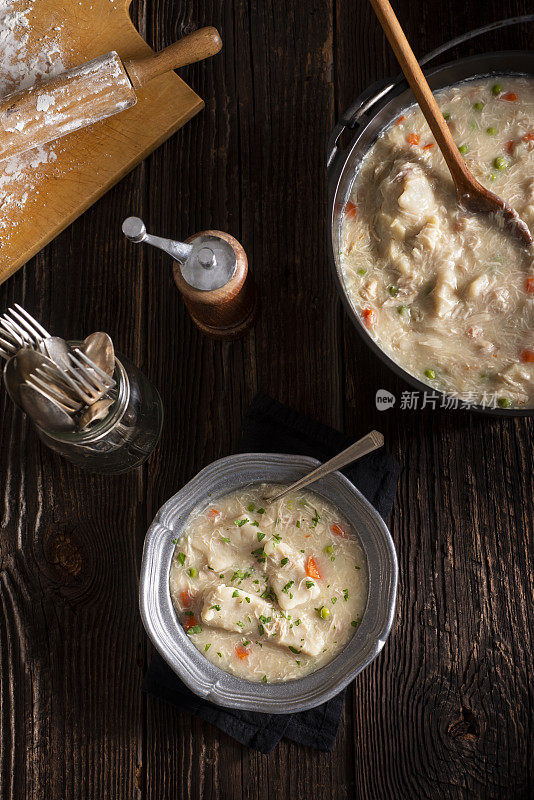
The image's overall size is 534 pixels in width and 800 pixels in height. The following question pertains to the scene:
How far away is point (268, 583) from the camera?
2271 mm

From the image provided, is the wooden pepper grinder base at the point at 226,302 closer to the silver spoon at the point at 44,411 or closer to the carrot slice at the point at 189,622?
the silver spoon at the point at 44,411

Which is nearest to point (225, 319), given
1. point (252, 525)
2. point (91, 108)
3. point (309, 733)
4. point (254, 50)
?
point (252, 525)

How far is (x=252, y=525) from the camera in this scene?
2.29 meters

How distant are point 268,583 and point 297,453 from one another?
429 millimetres

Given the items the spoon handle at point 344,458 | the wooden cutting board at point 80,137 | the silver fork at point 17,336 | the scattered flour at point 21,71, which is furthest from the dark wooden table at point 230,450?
the silver fork at point 17,336

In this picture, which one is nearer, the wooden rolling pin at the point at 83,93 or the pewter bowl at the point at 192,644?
the pewter bowl at the point at 192,644

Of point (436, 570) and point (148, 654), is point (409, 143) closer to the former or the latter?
point (436, 570)

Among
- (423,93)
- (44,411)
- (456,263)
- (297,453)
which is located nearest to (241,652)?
(297,453)

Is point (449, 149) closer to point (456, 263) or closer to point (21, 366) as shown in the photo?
point (456, 263)

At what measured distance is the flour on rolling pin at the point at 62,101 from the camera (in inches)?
93.2

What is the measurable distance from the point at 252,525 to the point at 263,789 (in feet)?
2.93

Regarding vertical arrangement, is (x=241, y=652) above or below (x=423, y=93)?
below

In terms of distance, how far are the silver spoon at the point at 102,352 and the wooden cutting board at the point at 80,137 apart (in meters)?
0.63

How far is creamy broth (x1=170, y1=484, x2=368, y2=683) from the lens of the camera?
2221 millimetres
